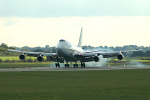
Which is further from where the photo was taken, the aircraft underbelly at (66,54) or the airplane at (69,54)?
the airplane at (69,54)

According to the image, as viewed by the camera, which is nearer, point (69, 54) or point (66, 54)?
point (66, 54)

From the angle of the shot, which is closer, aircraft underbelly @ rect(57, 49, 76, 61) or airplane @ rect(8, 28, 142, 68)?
aircraft underbelly @ rect(57, 49, 76, 61)
